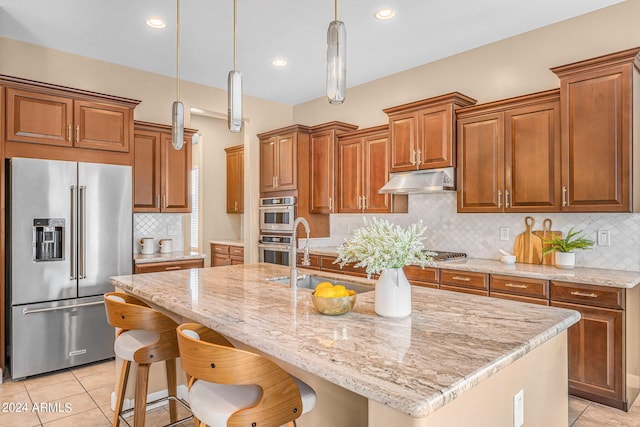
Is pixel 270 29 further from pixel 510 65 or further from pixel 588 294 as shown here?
pixel 588 294

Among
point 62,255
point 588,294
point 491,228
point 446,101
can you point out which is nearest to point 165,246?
point 62,255

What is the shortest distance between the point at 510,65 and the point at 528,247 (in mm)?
1707

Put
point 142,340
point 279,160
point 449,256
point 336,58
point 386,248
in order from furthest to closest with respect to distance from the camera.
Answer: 1. point 279,160
2. point 449,256
3. point 142,340
4. point 336,58
5. point 386,248

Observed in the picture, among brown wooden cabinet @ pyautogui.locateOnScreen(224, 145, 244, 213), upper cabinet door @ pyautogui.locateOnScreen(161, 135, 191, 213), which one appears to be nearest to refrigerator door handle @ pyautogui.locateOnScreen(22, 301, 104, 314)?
upper cabinet door @ pyautogui.locateOnScreen(161, 135, 191, 213)

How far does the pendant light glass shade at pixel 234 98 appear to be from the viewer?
7.13 feet

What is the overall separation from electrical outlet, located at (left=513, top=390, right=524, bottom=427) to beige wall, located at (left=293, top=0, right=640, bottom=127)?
3029 mm

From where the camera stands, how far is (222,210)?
6.96 meters

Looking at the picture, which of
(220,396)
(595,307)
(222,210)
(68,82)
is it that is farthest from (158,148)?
(595,307)

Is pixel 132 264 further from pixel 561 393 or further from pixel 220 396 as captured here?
pixel 561 393

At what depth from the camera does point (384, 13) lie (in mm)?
3293

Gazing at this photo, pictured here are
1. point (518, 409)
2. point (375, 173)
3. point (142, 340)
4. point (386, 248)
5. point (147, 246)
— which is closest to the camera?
point (518, 409)

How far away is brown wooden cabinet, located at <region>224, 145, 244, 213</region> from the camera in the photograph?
659 centimetres

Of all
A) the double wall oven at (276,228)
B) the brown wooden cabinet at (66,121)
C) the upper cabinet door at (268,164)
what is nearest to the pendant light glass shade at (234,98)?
the brown wooden cabinet at (66,121)

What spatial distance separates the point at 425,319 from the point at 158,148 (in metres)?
3.68
